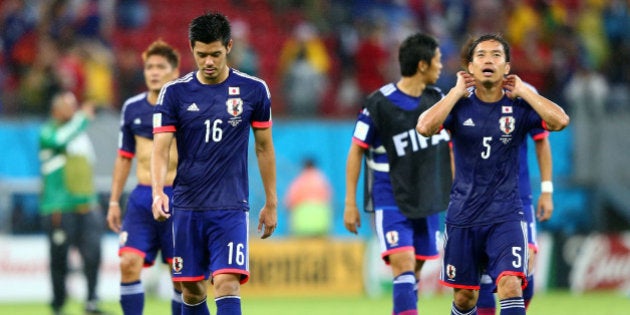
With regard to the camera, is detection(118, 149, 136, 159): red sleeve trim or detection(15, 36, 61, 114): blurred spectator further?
detection(15, 36, 61, 114): blurred spectator

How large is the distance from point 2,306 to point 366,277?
5516mm

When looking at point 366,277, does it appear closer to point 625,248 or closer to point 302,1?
point 625,248

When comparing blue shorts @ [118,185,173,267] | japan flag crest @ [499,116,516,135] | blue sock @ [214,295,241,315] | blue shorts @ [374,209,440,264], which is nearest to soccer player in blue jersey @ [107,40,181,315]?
blue shorts @ [118,185,173,267]

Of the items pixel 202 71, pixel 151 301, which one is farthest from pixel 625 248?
pixel 202 71

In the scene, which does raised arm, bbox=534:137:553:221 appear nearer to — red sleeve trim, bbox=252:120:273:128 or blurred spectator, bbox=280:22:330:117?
red sleeve trim, bbox=252:120:273:128

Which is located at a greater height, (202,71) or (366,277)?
(202,71)

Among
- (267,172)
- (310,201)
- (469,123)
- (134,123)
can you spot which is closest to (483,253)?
(469,123)

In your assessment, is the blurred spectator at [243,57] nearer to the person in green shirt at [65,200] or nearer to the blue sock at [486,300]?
the person in green shirt at [65,200]

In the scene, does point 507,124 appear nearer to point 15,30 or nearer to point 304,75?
point 304,75

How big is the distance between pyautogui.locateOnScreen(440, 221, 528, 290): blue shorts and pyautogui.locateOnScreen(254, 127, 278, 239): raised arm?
1.31 meters

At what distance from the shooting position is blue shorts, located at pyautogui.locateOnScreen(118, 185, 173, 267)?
1022 cm

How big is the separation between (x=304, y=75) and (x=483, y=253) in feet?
36.1

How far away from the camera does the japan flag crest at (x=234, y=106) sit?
27.2 feet

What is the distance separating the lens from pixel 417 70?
1015cm
